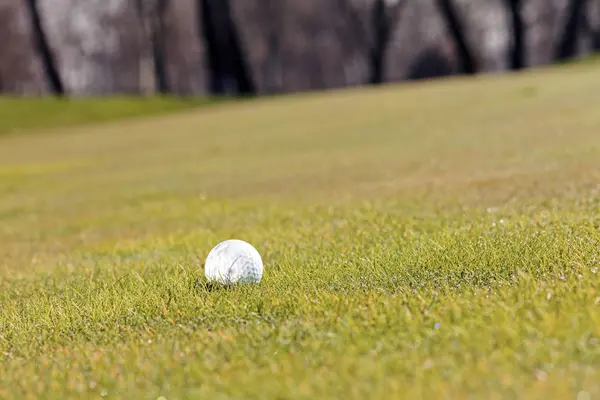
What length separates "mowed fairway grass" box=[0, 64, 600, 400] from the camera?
148 inches

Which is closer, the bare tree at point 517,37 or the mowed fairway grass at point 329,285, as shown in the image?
the mowed fairway grass at point 329,285

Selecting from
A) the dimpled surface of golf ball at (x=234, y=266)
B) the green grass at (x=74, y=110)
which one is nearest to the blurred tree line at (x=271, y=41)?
the green grass at (x=74, y=110)

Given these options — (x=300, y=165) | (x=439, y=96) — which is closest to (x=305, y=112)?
(x=439, y=96)

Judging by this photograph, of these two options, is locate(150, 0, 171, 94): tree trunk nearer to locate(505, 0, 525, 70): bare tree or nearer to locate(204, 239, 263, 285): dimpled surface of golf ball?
locate(505, 0, 525, 70): bare tree

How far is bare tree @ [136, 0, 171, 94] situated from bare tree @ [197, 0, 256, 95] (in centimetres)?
341

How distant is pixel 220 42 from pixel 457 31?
20.8 meters

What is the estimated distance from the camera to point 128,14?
58844mm

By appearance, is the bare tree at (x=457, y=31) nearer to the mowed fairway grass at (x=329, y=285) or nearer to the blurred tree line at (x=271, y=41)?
the blurred tree line at (x=271, y=41)

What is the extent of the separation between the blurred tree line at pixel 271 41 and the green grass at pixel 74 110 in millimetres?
3168

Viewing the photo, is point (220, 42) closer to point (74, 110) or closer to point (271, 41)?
point (271, 41)

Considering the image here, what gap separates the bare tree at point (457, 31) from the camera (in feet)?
190

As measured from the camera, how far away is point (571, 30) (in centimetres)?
5941

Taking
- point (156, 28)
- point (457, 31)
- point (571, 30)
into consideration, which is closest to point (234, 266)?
point (457, 31)

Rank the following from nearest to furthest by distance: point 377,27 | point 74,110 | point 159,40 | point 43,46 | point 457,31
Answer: point 74,110, point 457,31, point 43,46, point 377,27, point 159,40
